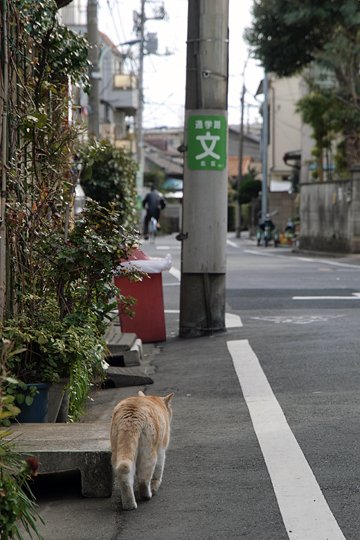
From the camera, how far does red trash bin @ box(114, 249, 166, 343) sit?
11.7 metres

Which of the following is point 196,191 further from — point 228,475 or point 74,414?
point 228,475

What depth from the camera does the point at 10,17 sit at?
6.71 m

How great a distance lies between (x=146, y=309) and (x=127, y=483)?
22.2 feet

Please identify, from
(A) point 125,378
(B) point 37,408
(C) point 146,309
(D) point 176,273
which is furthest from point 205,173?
(D) point 176,273

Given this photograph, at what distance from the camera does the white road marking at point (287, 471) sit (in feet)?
16.2

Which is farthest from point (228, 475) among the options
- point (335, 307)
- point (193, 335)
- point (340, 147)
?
point (340, 147)

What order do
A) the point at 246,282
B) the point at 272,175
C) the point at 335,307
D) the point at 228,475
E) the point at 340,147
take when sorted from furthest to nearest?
the point at 272,175, the point at 340,147, the point at 246,282, the point at 335,307, the point at 228,475

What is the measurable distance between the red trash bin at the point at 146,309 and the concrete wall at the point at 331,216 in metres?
20.3

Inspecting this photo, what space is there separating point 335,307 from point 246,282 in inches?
196

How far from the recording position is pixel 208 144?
11961mm

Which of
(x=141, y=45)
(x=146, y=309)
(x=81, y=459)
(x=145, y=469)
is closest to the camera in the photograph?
(x=145, y=469)

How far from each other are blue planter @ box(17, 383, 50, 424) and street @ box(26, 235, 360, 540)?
611 millimetres

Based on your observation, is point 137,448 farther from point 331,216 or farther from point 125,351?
point 331,216

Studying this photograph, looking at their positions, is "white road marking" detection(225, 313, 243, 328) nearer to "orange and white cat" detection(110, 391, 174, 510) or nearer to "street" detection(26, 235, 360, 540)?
"street" detection(26, 235, 360, 540)
